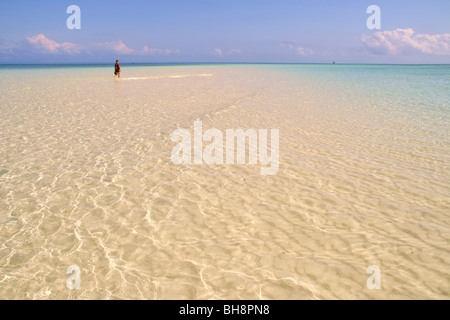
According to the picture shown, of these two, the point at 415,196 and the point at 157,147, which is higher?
the point at 157,147

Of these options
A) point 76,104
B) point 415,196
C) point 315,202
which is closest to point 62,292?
point 315,202

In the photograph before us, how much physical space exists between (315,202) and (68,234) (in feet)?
14.4

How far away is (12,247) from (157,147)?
4910 millimetres

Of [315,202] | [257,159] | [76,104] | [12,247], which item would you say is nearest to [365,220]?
[315,202]

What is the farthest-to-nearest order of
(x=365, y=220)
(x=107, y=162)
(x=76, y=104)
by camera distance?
1. (x=76, y=104)
2. (x=107, y=162)
3. (x=365, y=220)

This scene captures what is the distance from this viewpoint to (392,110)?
14.1 m

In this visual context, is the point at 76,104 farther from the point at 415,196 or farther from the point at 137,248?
the point at 415,196

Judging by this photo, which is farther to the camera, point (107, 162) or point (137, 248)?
point (107, 162)

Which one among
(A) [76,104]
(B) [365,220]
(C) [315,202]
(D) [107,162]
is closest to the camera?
(B) [365,220]
